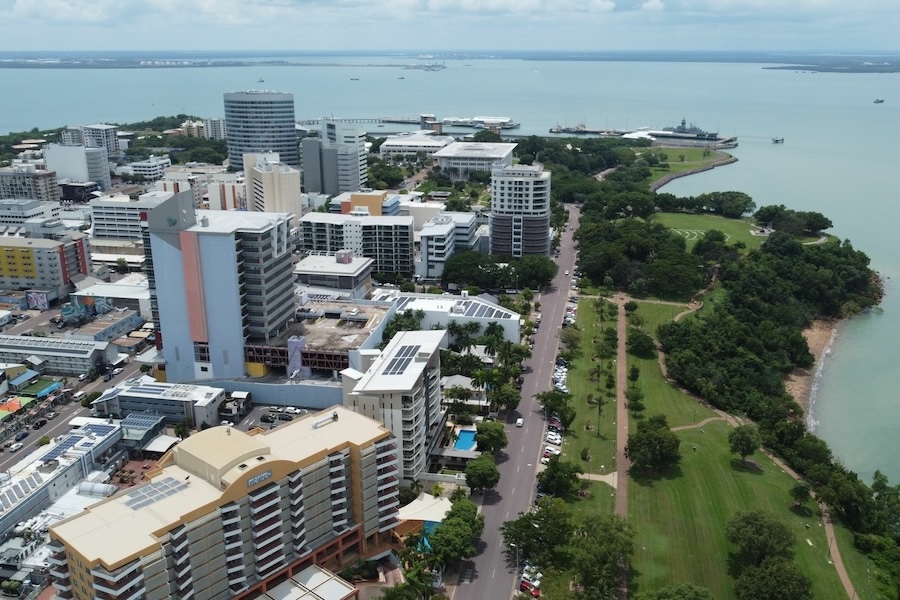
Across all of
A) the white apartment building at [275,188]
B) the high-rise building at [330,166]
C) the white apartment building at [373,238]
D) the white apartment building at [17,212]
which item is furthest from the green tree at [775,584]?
the high-rise building at [330,166]

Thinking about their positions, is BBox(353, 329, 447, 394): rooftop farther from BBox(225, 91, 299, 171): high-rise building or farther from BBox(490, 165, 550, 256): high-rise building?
BBox(225, 91, 299, 171): high-rise building

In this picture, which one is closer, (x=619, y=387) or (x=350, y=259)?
(x=619, y=387)

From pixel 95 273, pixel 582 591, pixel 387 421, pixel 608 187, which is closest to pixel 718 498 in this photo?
pixel 582 591

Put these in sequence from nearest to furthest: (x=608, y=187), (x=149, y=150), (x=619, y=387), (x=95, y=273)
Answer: (x=619, y=387) < (x=95, y=273) < (x=608, y=187) < (x=149, y=150)

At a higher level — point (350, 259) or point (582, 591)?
→ point (350, 259)

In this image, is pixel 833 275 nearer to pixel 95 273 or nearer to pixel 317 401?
pixel 317 401

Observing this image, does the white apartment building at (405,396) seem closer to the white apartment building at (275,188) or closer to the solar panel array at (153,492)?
the solar panel array at (153,492)

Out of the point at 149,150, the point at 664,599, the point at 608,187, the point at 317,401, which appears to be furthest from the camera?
the point at 149,150
